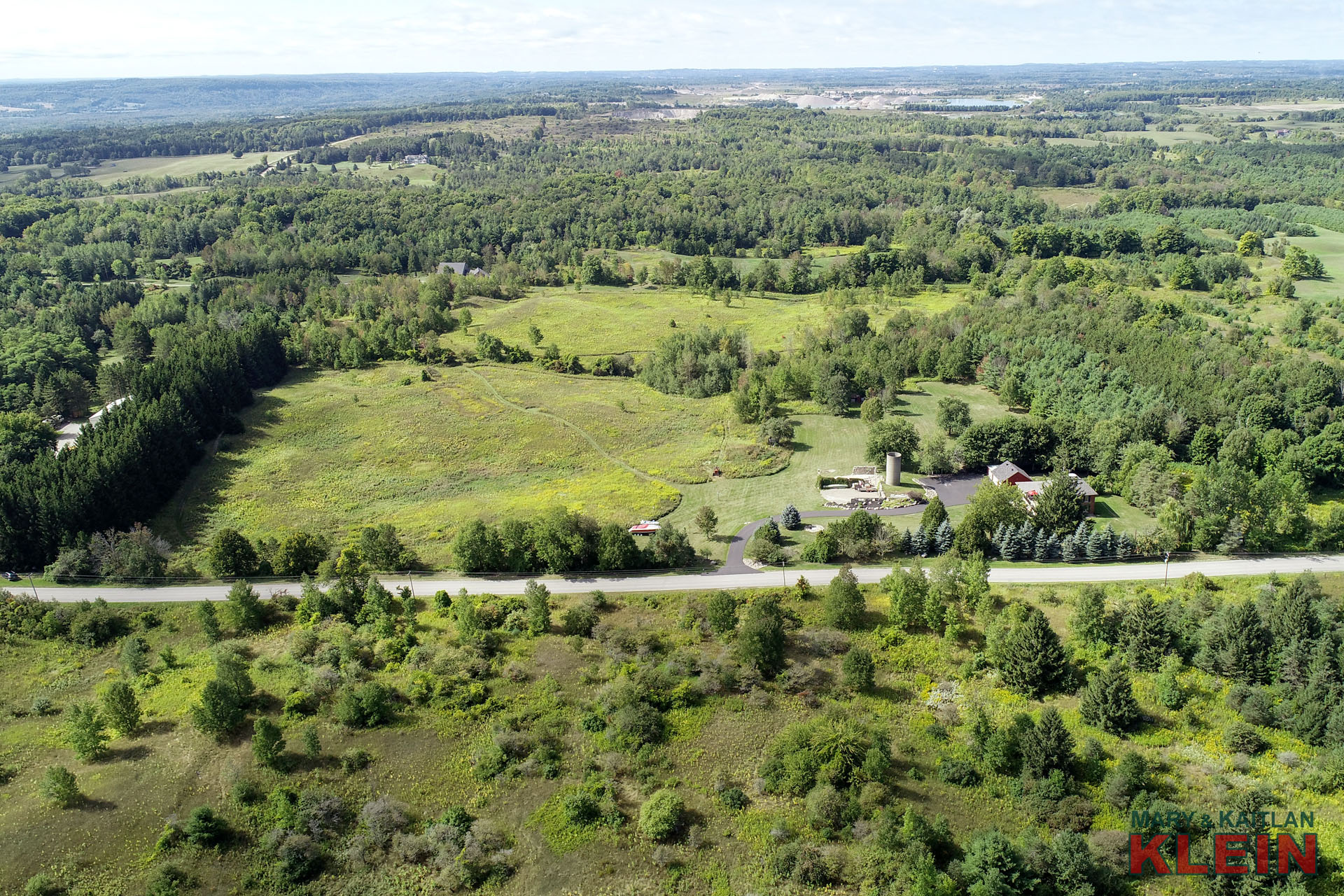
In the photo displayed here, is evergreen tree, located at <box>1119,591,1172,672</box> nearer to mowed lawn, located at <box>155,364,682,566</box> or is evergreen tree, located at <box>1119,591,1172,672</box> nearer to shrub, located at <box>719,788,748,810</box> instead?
shrub, located at <box>719,788,748,810</box>

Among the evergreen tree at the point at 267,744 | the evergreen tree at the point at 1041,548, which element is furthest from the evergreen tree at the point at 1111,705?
the evergreen tree at the point at 267,744

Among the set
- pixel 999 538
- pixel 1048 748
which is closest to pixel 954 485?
pixel 999 538

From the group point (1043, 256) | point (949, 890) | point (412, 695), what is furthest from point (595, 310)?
point (949, 890)

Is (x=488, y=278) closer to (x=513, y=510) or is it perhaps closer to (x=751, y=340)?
(x=751, y=340)

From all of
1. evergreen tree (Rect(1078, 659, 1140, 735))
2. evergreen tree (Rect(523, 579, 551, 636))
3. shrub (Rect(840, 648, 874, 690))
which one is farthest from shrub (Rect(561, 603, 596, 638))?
evergreen tree (Rect(1078, 659, 1140, 735))

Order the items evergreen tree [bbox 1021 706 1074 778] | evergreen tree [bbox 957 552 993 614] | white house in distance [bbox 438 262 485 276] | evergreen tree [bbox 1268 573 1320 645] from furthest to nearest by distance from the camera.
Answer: white house in distance [bbox 438 262 485 276] < evergreen tree [bbox 957 552 993 614] < evergreen tree [bbox 1268 573 1320 645] < evergreen tree [bbox 1021 706 1074 778]

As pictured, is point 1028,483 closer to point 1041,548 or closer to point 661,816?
point 1041,548

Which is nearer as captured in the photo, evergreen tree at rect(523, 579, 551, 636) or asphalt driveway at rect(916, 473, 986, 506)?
evergreen tree at rect(523, 579, 551, 636)
